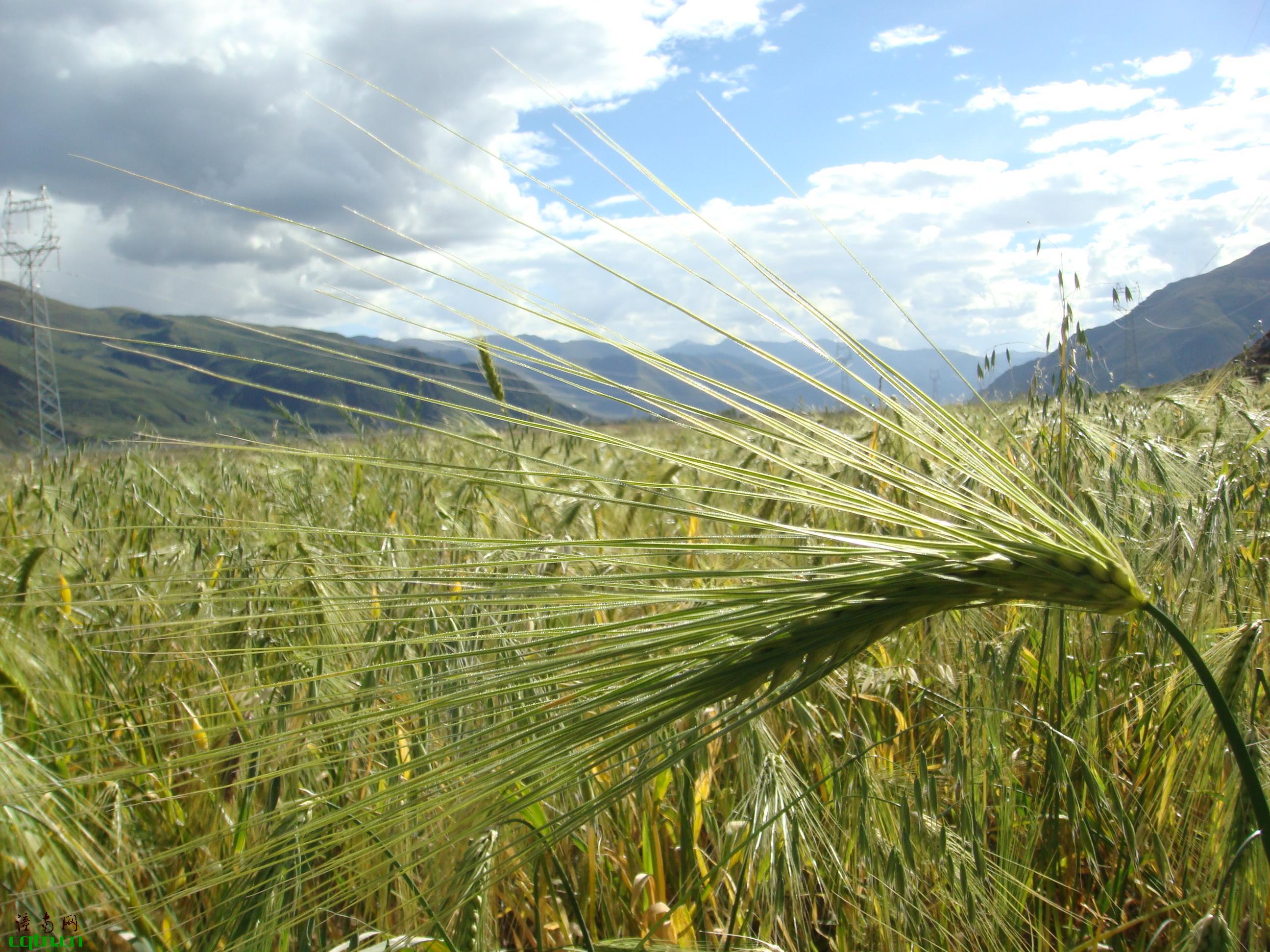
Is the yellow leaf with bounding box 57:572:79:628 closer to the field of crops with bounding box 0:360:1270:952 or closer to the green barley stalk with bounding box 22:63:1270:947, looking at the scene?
the field of crops with bounding box 0:360:1270:952

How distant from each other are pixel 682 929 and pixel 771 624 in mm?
1032

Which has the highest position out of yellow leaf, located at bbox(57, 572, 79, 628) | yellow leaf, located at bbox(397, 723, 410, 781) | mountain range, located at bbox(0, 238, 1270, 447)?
mountain range, located at bbox(0, 238, 1270, 447)

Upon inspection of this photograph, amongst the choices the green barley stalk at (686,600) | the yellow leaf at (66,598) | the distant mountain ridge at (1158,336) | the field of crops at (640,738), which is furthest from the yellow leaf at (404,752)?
the distant mountain ridge at (1158,336)

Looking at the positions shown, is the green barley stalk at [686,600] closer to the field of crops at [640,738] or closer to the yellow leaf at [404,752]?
the field of crops at [640,738]

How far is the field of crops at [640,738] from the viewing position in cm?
80

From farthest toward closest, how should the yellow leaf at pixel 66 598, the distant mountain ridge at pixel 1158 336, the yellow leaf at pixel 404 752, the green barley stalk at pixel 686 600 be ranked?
the distant mountain ridge at pixel 1158 336 → the yellow leaf at pixel 66 598 → the yellow leaf at pixel 404 752 → the green barley stalk at pixel 686 600

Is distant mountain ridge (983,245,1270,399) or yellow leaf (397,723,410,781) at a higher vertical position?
distant mountain ridge (983,245,1270,399)

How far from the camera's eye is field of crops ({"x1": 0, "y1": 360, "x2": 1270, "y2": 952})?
80cm

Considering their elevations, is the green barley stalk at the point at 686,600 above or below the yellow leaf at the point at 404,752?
above

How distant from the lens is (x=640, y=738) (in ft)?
2.60

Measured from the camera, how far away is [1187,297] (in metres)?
13.7

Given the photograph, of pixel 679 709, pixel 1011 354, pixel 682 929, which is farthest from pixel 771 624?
pixel 1011 354

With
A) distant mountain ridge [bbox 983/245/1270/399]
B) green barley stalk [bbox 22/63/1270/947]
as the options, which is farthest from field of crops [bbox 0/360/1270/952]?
distant mountain ridge [bbox 983/245/1270/399]

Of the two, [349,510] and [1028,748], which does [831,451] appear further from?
[349,510]
